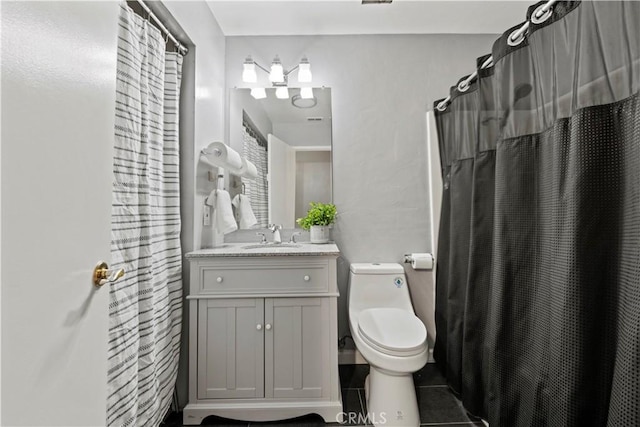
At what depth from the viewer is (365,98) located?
2240 mm

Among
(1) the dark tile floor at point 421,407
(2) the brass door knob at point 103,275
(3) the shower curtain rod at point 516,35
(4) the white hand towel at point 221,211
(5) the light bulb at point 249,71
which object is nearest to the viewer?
(2) the brass door knob at point 103,275

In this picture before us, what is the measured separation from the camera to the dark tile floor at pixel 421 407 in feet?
5.11

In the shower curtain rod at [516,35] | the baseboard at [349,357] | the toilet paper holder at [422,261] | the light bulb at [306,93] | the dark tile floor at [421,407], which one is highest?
the light bulb at [306,93]

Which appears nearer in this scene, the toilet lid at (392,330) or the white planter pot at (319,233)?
the toilet lid at (392,330)

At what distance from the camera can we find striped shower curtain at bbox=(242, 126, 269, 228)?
2216mm

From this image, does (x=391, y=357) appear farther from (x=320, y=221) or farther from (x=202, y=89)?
(x=202, y=89)

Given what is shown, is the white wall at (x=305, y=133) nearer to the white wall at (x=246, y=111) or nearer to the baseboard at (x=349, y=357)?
the white wall at (x=246, y=111)

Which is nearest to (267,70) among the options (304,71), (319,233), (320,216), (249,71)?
(249,71)

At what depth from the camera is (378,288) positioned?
6.52 ft

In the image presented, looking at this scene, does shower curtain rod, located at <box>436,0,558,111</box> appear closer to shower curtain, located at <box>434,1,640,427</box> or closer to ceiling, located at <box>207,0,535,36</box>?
shower curtain, located at <box>434,1,640,427</box>

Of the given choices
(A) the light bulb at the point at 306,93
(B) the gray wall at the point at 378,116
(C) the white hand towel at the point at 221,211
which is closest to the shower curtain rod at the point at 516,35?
(B) the gray wall at the point at 378,116

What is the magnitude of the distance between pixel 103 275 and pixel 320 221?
1.46 meters

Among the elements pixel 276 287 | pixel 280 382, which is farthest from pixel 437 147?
pixel 280 382

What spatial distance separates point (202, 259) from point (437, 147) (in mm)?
1780
